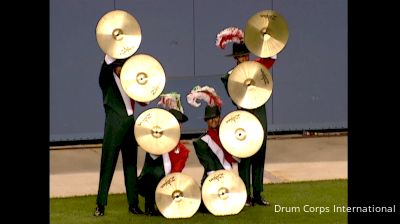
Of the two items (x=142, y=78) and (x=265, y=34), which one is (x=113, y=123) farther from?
(x=265, y=34)

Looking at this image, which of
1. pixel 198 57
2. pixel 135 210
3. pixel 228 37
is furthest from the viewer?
pixel 198 57

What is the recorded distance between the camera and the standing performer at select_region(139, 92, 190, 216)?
8.57 m

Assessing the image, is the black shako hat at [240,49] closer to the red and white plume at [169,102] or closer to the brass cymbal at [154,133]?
the red and white plume at [169,102]

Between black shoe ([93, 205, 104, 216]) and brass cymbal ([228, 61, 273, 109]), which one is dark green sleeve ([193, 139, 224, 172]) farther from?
black shoe ([93, 205, 104, 216])

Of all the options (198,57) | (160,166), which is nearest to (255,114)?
(160,166)

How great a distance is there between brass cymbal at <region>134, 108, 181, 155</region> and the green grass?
25.7 inches

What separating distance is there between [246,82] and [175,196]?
125cm

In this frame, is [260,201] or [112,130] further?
[260,201]

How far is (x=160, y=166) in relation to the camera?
28.2 feet

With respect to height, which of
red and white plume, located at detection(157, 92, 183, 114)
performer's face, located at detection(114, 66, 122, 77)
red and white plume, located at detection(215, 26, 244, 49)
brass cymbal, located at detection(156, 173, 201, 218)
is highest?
red and white plume, located at detection(215, 26, 244, 49)

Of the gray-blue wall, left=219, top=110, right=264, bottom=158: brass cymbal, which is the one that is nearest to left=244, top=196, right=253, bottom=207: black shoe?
left=219, top=110, right=264, bottom=158: brass cymbal

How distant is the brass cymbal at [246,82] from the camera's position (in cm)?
864

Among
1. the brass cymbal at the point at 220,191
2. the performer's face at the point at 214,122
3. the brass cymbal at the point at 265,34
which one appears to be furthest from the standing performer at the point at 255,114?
the brass cymbal at the point at 220,191

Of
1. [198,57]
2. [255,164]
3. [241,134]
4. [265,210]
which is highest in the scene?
[198,57]
